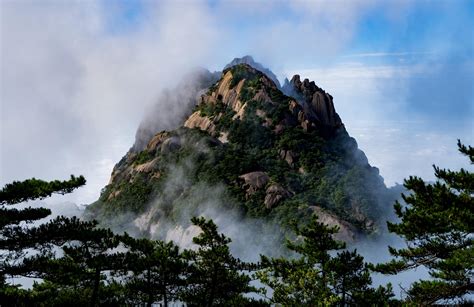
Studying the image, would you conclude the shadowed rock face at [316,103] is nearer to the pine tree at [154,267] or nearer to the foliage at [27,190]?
the pine tree at [154,267]

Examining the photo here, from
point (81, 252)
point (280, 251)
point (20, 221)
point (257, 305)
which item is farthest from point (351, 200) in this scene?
point (20, 221)

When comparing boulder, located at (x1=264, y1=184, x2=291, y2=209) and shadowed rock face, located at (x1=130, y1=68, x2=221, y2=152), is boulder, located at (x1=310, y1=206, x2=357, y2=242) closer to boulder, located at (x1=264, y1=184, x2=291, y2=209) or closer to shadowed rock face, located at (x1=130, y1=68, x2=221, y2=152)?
boulder, located at (x1=264, y1=184, x2=291, y2=209)

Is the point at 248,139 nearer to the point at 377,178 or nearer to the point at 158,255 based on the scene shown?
the point at 377,178

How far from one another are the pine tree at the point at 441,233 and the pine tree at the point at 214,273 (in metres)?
10.3

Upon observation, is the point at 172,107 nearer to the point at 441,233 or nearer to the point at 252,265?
the point at 252,265

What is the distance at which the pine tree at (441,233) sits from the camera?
18.3 metres

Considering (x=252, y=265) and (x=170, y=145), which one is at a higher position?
(x=170, y=145)

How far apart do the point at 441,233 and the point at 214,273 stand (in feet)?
47.1

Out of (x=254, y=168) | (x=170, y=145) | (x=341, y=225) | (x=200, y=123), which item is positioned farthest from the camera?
(x=200, y=123)

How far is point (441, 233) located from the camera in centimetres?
2056

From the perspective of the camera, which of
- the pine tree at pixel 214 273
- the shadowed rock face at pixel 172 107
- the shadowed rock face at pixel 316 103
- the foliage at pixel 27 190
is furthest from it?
the shadowed rock face at pixel 172 107

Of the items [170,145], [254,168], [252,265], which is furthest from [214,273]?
[170,145]

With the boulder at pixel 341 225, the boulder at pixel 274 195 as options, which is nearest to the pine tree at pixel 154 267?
the boulder at pixel 341 225

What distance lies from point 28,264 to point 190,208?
93.6 metres
